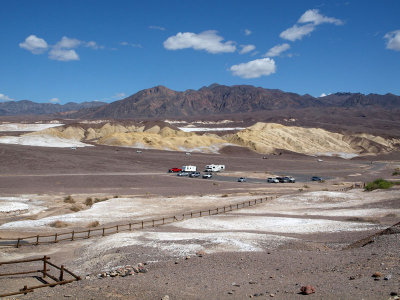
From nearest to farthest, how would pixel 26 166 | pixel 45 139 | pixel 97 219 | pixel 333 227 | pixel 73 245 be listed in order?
pixel 73 245 → pixel 333 227 → pixel 97 219 → pixel 26 166 → pixel 45 139

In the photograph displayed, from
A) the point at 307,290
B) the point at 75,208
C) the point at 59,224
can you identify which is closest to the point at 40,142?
the point at 75,208

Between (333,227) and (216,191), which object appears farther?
(216,191)

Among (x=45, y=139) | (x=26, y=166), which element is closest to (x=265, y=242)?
(x=26, y=166)

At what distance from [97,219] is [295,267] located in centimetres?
2119

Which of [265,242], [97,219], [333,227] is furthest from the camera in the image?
[97,219]

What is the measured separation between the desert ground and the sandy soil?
6 cm

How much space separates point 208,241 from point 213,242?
0.48 metres

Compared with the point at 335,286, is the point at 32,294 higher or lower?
lower

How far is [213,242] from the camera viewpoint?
20.2 metres

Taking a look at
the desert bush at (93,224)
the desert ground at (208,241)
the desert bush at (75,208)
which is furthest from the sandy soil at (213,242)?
the desert bush at (93,224)

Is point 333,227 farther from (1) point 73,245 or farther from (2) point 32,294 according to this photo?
(2) point 32,294

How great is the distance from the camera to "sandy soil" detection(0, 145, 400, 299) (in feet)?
41.7

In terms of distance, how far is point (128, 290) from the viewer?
500 inches

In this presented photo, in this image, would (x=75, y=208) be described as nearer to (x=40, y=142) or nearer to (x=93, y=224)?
(x=93, y=224)
